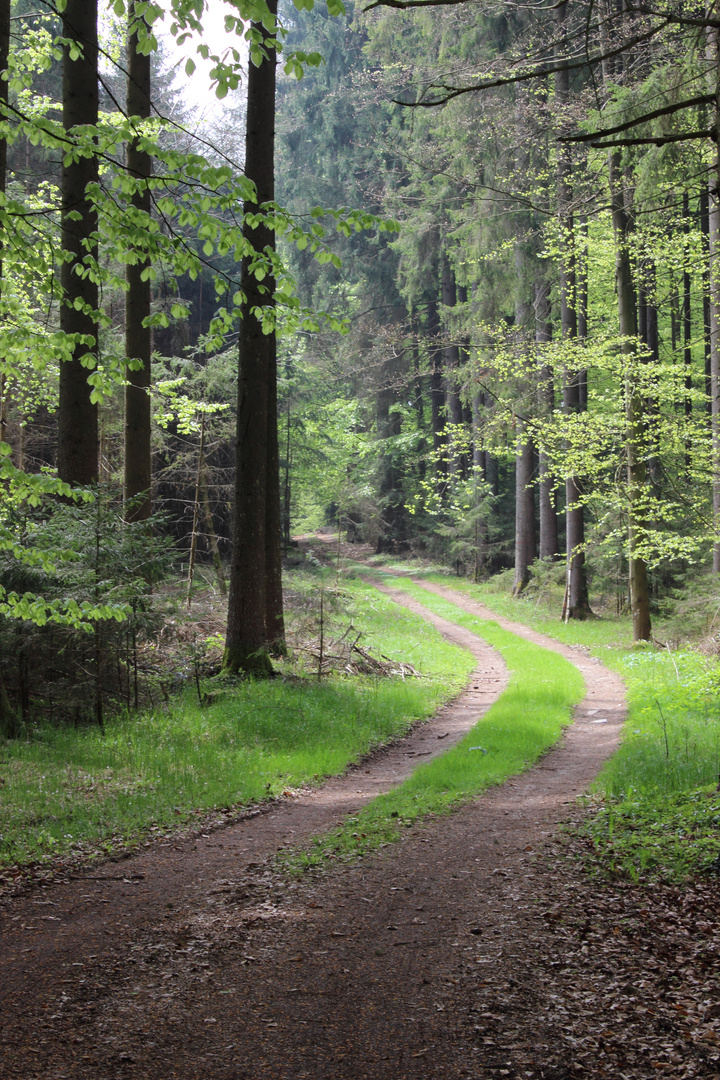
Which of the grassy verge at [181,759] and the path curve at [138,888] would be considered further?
the grassy verge at [181,759]

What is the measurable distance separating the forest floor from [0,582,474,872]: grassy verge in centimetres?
56

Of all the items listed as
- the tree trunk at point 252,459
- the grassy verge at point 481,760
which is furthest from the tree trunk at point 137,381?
the grassy verge at point 481,760

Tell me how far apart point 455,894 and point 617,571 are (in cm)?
1654

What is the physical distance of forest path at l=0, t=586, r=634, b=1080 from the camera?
296cm

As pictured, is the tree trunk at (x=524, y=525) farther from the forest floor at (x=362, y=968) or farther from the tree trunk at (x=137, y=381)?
the forest floor at (x=362, y=968)

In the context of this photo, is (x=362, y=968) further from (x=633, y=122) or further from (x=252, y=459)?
(x=252, y=459)

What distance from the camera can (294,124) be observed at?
110ft

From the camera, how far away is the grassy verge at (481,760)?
602 centimetres

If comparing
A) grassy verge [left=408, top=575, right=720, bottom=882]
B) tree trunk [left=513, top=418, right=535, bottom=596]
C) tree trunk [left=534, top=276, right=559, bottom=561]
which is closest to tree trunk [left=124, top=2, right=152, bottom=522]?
grassy verge [left=408, top=575, right=720, bottom=882]

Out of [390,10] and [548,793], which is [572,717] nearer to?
[548,793]

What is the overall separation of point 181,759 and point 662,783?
188 inches

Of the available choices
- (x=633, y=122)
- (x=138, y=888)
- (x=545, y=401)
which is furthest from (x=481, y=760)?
(x=545, y=401)

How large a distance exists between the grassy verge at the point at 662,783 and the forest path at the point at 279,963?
23.2 inches

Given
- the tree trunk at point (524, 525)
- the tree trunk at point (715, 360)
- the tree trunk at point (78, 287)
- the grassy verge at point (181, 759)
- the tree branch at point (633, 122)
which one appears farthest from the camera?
the tree trunk at point (524, 525)
